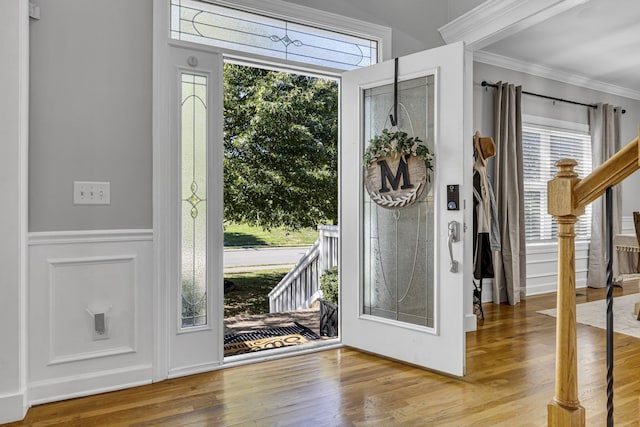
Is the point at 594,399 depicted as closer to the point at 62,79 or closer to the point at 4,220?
the point at 4,220

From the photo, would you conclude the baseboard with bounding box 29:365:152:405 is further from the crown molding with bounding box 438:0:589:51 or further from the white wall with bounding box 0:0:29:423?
the crown molding with bounding box 438:0:589:51

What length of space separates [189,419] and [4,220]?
133 cm

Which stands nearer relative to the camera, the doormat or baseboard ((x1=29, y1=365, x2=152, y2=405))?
baseboard ((x1=29, y1=365, x2=152, y2=405))

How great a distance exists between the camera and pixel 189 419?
2.15 metres

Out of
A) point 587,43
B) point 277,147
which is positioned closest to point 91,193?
point 277,147

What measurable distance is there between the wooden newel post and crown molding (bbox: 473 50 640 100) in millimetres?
Answer: 3525

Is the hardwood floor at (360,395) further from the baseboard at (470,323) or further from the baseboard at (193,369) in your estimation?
the baseboard at (470,323)

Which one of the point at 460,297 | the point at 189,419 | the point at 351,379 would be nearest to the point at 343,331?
the point at 351,379

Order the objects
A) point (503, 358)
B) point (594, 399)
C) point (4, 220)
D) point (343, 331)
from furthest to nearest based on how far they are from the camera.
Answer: point (343, 331) < point (503, 358) < point (594, 399) < point (4, 220)

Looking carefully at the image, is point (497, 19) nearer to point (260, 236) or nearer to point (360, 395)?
point (360, 395)

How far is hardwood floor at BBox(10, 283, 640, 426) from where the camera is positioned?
2.14 metres

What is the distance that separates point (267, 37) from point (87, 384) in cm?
244

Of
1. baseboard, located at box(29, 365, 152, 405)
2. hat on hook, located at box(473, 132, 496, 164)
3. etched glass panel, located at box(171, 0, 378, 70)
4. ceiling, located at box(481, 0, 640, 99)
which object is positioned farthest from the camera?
hat on hook, located at box(473, 132, 496, 164)

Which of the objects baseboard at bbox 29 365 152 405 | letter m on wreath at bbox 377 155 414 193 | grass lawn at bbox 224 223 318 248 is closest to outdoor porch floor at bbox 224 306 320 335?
baseboard at bbox 29 365 152 405
